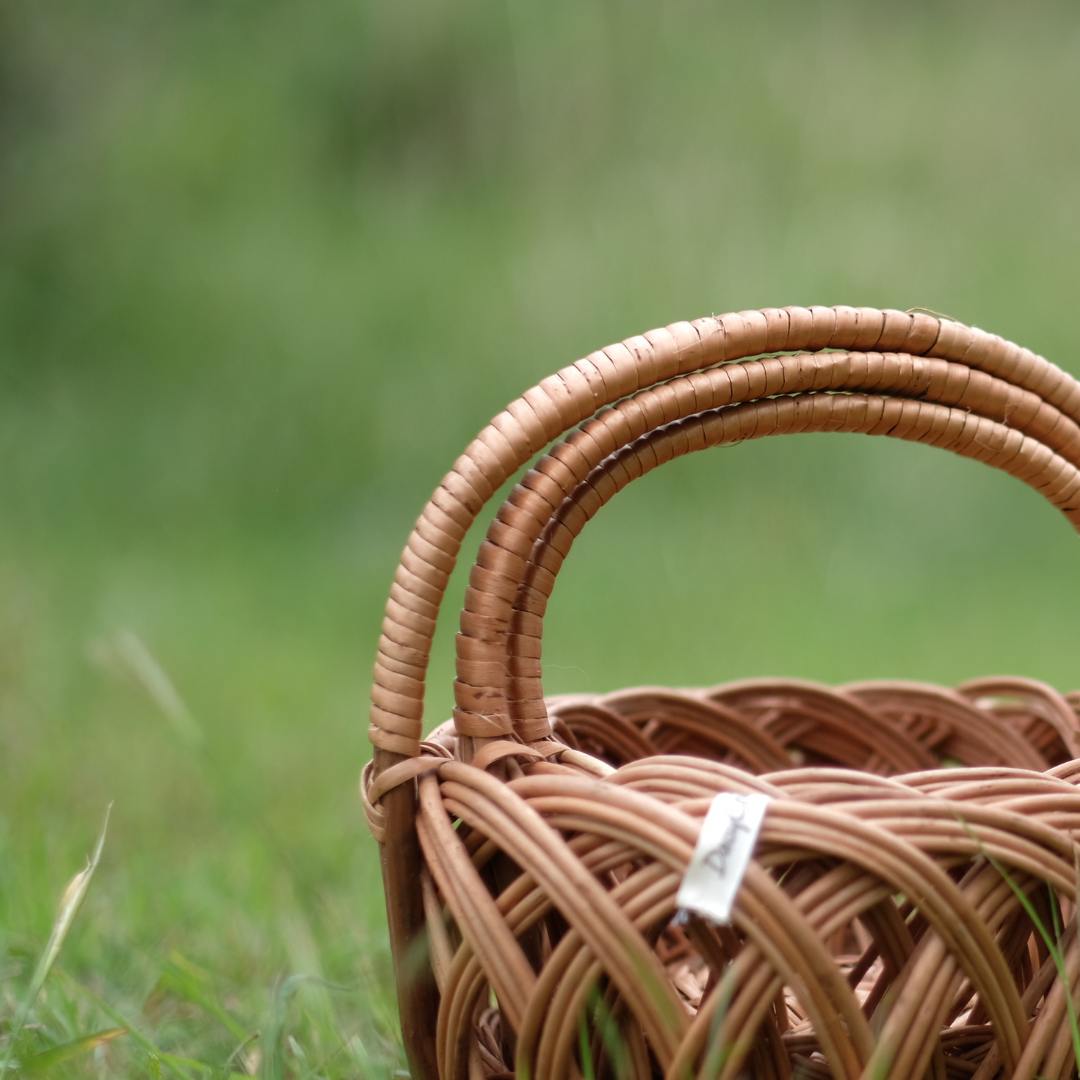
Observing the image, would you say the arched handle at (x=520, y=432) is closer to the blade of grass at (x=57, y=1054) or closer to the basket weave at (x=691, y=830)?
the basket weave at (x=691, y=830)

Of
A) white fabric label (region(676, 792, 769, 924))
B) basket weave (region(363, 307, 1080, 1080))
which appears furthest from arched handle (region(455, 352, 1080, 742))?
white fabric label (region(676, 792, 769, 924))

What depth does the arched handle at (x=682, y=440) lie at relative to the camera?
435 mm

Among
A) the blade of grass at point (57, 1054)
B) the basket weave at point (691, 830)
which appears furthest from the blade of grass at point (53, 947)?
the basket weave at point (691, 830)

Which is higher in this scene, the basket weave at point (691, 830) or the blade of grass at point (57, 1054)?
the basket weave at point (691, 830)

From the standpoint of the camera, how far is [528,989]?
382mm

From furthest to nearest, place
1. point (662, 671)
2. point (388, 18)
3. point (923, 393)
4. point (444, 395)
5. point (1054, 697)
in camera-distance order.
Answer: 1. point (388, 18)
2. point (444, 395)
3. point (662, 671)
4. point (1054, 697)
5. point (923, 393)

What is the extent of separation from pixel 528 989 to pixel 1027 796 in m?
0.17

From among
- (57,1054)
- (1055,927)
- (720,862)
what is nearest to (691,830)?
(720,862)

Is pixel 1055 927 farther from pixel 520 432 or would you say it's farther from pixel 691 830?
pixel 520 432

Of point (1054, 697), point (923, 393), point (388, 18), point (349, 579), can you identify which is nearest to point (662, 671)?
point (349, 579)

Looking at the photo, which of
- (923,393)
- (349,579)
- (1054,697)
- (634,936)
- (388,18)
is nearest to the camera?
(634,936)

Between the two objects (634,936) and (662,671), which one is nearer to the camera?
(634,936)

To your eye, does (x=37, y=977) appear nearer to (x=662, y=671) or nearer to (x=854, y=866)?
(x=854, y=866)

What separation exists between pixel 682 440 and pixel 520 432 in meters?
0.08
